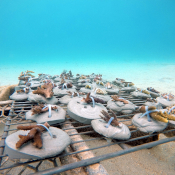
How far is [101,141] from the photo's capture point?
8.62 ft

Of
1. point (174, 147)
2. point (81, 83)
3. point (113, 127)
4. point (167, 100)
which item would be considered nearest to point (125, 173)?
point (113, 127)

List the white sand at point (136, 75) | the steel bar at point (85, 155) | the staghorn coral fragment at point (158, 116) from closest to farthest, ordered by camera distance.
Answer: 1. the steel bar at point (85, 155)
2. the staghorn coral fragment at point (158, 116)
3. the white sand at point (136, 75)

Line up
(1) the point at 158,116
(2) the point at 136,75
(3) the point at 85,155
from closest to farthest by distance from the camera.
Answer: (3) the point at 85,155 < (1) the point at 158,116 < (2) the point at 136,75

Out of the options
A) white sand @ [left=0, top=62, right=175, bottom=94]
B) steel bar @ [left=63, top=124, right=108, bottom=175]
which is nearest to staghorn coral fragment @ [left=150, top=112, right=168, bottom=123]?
steel bar @ [left=63, top=124, right=108, bottom=175]

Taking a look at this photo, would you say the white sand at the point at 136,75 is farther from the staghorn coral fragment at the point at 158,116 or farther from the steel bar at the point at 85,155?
the steel bar at the point at 85,155

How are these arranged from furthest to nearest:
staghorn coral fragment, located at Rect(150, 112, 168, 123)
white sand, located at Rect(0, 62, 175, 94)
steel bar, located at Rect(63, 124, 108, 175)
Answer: white sand, located at Rect(0, 62, 175, 94) < staghorn coral fragment, located at Rect(150, 112, 168, 123) < steel bar, located at Rect(63, 124, 108, 175)

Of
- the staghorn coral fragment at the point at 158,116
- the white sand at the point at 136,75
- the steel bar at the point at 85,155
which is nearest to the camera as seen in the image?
the steel bar at the point at 85,155

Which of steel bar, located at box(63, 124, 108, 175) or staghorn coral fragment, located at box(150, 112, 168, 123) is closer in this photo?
steel bar, located at box(63, 124, 108, 175)

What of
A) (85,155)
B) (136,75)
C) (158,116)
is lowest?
(85,155)

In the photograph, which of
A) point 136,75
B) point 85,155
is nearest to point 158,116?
point 85,155

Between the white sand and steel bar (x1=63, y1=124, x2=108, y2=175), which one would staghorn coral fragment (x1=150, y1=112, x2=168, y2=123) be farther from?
the white sand

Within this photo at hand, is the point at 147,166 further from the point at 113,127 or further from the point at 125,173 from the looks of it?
the point at 113,127

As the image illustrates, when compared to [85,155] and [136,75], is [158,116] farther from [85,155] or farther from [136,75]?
[136,75]

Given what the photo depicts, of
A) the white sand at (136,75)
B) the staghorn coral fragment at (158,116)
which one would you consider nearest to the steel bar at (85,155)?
the staghorn coral fragment at (158,116)
